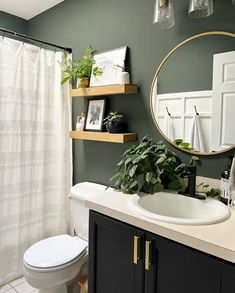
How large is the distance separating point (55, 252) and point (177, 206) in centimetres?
91

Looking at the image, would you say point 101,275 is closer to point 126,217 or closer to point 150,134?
point 126,217

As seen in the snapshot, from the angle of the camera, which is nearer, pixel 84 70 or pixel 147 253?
pixel 147 253

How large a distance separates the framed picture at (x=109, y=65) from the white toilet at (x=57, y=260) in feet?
2.96

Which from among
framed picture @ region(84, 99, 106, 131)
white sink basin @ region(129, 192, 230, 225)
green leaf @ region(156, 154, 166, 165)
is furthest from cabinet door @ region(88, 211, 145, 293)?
framed picture @ region(84, 99, 106, 131)

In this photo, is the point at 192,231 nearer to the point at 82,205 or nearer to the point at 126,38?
the point at 82,205

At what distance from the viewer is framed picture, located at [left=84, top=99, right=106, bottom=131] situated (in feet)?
6.55

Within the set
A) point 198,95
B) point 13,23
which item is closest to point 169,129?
point 198,95

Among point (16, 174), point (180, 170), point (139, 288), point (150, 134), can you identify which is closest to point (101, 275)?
point (139, 288)

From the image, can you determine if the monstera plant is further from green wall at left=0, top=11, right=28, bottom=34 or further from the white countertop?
green wall at left=0, top=11, right=28, bottom=34

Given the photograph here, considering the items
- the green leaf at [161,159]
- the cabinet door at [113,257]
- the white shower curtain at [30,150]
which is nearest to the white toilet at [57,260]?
the cabinet door at [113,257]

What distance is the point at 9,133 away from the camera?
192 cm

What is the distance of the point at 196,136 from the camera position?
1.50 metres

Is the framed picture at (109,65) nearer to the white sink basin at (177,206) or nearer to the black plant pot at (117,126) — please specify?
the black plant pot at (117,126)

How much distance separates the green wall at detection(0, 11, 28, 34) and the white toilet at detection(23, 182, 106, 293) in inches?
80.8
